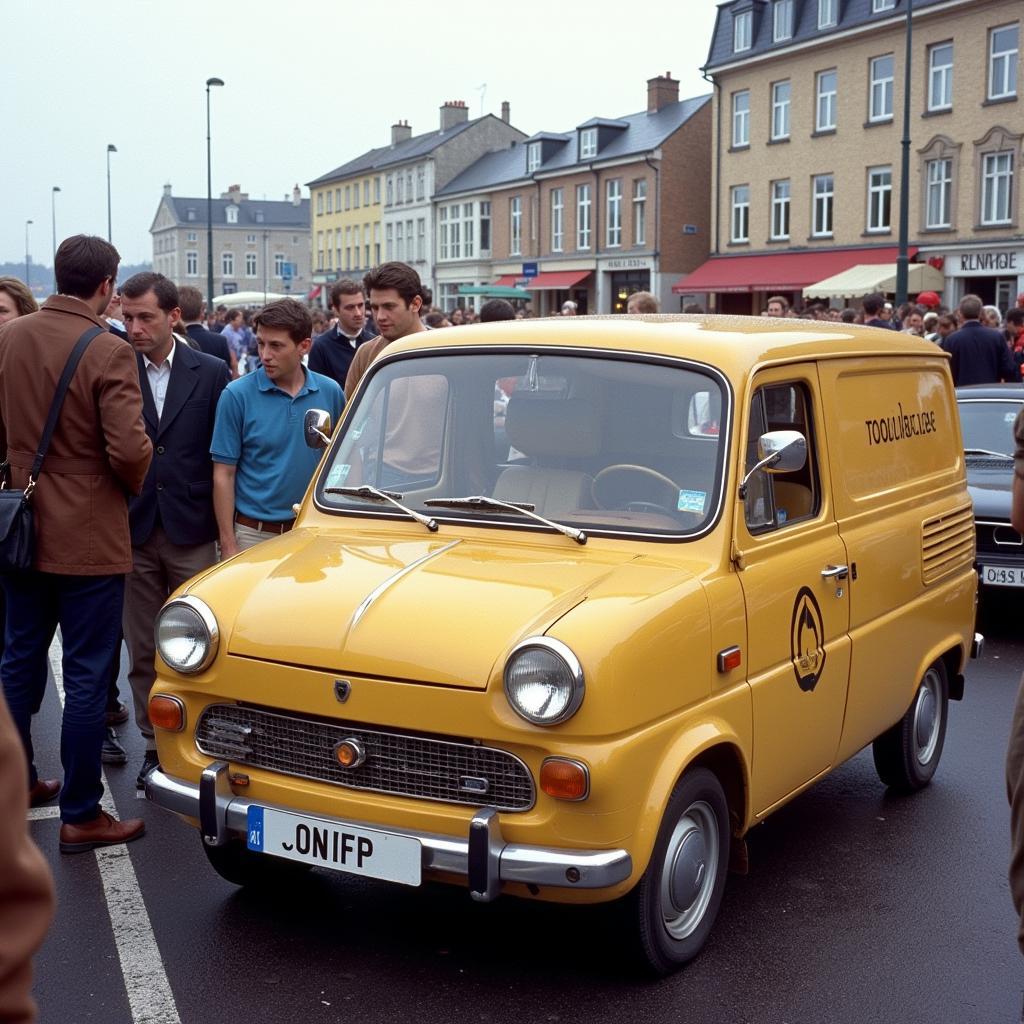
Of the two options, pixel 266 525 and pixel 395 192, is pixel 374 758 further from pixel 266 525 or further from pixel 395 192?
pixel 395 192

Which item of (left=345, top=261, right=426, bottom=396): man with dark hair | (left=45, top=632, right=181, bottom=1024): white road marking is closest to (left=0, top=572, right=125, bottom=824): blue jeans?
(left=45, top=632, right=181, bottom=1024): white road marking

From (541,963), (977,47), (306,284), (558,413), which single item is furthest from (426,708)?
(306,284)

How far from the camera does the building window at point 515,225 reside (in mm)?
61969

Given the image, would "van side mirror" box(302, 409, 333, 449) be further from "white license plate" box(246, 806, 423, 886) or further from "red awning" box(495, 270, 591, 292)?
"red awning" box(495, 270, 591, 292)

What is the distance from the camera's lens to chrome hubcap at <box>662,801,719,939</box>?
13.4ft

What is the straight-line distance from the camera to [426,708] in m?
3.82

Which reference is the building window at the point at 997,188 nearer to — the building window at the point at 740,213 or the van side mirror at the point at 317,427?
the building window at the point at 740,213

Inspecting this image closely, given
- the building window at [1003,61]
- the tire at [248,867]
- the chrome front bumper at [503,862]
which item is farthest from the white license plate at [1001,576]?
the building window at [1003,61]

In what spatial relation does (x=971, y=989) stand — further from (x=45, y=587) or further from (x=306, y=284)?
(x=306, y=284)

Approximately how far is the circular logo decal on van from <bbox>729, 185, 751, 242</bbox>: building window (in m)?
43.0

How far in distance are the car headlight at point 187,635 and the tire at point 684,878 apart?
1.45 meters

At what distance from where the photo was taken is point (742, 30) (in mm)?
45562

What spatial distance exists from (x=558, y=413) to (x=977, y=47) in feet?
116

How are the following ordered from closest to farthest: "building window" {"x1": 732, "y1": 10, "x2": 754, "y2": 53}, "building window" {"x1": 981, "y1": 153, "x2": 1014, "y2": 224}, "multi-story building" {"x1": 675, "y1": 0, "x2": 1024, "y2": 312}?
"building window" {"x1": 981, "y1": 153, "x2": 1014, "y2": 224} → "multi-story building" {"x1": 675, "y1": 0, "x2": 1024, "y2": 312} → "building window" {"x1": 732, "y1": 10, "x2": 754, "y2": 53}
